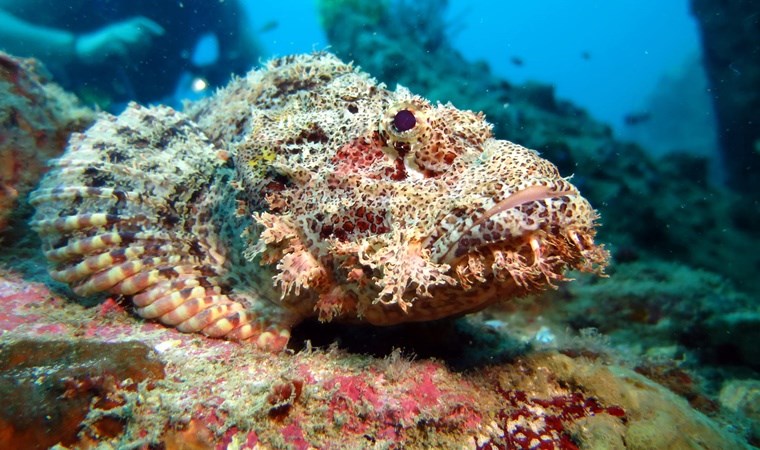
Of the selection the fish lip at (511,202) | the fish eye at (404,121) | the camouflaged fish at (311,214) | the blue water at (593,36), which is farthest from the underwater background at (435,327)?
the blue water at (593,36)

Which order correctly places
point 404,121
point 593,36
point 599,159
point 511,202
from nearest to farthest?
1. point 511,202
2. point 404,121
3. point 599,159
4. point 593,36

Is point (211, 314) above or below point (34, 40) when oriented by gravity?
below

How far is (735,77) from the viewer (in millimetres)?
17922

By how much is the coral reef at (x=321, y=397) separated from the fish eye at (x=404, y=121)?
1.75 metres

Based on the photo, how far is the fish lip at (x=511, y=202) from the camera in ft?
8.50

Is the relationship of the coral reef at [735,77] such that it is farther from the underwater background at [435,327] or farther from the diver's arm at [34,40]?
the diver's arm at [34,40]

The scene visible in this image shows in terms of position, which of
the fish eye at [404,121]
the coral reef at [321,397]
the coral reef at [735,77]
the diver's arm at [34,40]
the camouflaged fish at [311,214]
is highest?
the coral reef at [735,77]

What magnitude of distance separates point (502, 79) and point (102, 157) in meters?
14.1

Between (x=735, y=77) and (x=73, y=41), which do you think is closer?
(x=73, y=41)

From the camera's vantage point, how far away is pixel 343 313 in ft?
11.3

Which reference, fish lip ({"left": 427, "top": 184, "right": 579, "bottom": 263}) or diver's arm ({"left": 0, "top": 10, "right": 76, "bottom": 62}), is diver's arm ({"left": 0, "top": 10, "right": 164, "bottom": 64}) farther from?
fish lip ({"left": 427, "top": 184, "right": 579, "bottom": 263})

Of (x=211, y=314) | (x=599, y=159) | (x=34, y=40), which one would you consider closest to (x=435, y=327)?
(x=211, y=314)

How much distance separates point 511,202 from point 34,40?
16.2 meters

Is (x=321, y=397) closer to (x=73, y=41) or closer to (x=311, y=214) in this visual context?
(x=311, y=214)
